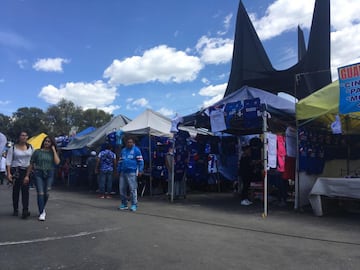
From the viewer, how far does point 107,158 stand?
12484mm

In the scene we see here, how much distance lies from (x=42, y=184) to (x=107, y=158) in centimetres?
522

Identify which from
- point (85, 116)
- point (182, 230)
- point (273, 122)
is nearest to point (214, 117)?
point (273, 122)

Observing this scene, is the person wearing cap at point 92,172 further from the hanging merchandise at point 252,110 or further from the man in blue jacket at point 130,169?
the hanging merchandise at point 252,110

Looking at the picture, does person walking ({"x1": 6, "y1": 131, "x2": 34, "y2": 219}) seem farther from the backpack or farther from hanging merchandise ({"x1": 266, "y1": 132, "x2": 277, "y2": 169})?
hanging merchandise ({"x1": 266, "y1": 132, "x2": 277, "y2": 169})

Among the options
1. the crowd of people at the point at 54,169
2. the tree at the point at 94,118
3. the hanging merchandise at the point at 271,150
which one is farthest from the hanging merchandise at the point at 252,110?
the tree at the point at 94,118

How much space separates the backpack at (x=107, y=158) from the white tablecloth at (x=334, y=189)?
7.01 meters

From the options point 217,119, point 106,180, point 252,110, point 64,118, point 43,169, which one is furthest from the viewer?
point 64,118

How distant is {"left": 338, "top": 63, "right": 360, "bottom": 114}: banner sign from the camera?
7680 millimetres

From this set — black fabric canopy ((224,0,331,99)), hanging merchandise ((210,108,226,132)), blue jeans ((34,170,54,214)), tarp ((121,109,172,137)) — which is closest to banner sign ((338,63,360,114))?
hanging merchandise ((210,108,226,132))

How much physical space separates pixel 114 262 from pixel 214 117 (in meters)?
6.34

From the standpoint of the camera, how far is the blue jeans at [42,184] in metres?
7.21

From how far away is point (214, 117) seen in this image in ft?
33.1

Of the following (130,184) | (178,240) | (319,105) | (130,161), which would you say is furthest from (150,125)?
(178,240)

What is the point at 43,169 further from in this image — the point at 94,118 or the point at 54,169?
the point at 94,118
